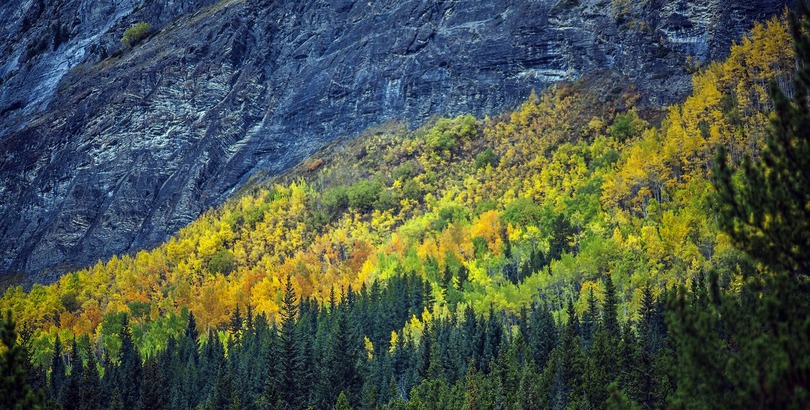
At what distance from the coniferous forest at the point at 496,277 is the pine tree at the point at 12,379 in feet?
0.28

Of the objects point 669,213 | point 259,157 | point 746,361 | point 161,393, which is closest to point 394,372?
point 161,393

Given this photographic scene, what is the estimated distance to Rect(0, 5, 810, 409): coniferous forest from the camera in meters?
22.0

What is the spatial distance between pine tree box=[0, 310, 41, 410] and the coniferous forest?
9 cm

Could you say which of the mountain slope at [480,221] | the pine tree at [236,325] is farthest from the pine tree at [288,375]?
the pine tree at [236,325]

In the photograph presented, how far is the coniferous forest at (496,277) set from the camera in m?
22.0

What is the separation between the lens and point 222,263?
534 ft

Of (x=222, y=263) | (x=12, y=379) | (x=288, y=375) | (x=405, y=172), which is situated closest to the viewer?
(x=12, y=379)

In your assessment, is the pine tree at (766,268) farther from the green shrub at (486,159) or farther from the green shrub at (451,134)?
the green shrub at (451,134)

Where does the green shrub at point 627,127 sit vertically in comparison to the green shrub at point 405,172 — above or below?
above

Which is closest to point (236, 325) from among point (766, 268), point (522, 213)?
point (522, 213)

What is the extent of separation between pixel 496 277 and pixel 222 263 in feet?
241

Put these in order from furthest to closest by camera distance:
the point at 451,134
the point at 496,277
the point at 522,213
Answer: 1. the point at 451,134
2. the point at 522,213
3. the point at 496,277

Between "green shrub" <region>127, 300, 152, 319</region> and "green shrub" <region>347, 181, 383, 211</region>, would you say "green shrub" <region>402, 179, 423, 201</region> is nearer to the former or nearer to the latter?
"green shrub" <region>347, 181, 383, 211</region>

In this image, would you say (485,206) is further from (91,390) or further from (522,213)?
(91,390)
